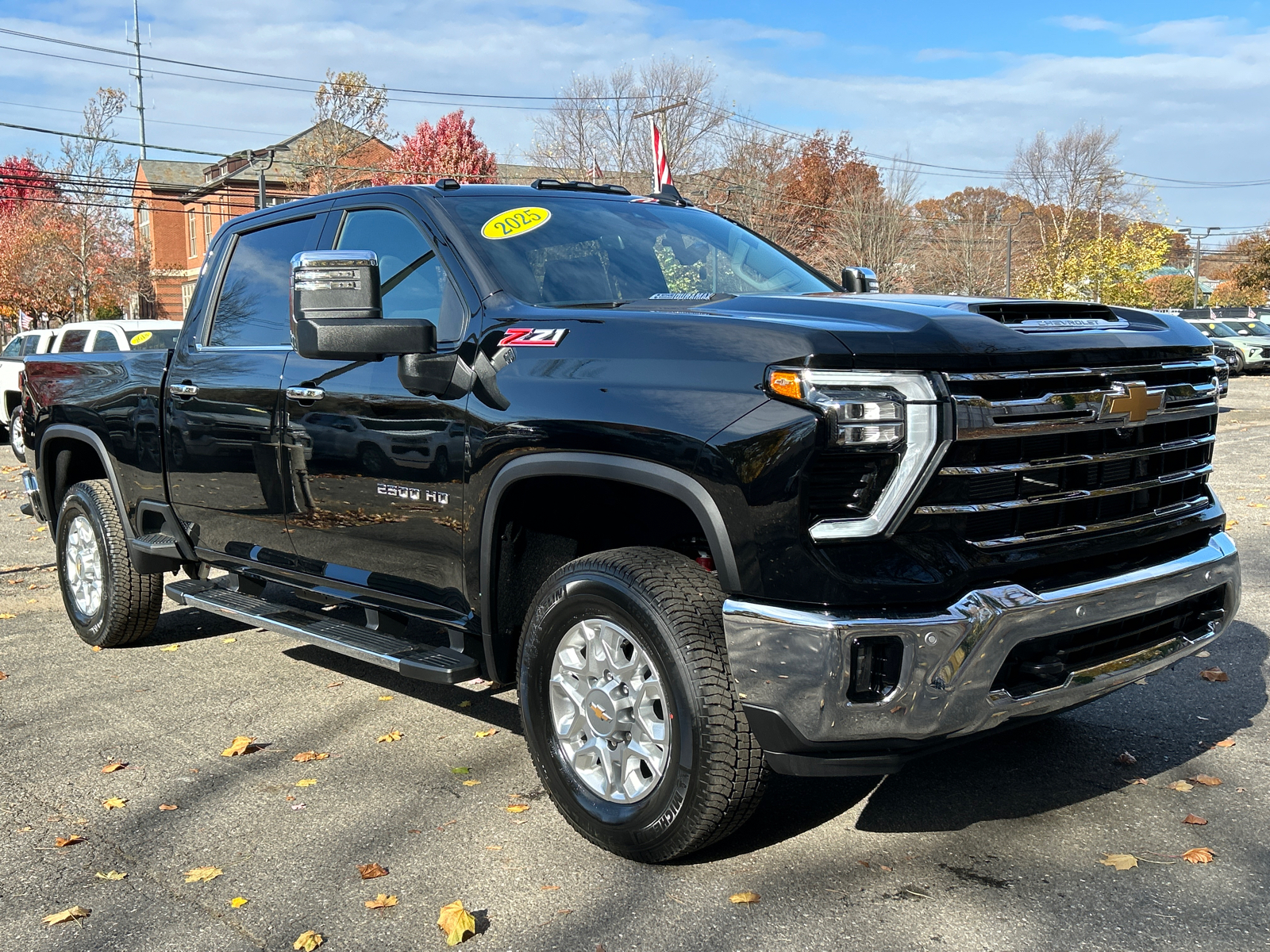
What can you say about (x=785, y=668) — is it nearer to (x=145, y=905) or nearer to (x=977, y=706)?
(x=977, y=706)

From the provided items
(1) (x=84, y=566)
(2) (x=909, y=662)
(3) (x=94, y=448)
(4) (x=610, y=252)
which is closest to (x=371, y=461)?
(4) (x=610, y=252)

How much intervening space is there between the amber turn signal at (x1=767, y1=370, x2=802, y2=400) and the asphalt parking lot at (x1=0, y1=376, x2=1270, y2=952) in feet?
4.58

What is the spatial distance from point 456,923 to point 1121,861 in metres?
1.90

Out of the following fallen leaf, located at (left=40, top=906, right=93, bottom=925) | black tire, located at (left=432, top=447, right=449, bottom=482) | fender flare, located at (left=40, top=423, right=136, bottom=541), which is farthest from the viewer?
fender flare, located at (left=40, top=423, right=136, bottom=541)

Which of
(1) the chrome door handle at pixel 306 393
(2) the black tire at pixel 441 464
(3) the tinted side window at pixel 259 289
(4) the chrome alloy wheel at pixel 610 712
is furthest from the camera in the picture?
(3) the tinted side window at pixel 259 289

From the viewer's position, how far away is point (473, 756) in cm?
453

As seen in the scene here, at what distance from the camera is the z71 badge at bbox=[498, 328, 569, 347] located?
3.66 metres

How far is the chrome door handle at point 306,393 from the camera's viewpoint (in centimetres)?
446

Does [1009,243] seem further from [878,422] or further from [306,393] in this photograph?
[878,422]

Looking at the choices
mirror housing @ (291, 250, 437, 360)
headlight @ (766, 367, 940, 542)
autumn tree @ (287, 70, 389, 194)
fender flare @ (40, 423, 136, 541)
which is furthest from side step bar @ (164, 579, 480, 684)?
autumn tree @ (287, 70, 389, 194)

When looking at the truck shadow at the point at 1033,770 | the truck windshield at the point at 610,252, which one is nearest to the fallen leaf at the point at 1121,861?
the truck shadow at the point at 1033,770

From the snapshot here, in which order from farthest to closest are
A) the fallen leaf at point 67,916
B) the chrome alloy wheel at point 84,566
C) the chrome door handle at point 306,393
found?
the chrome alloy wheel at point 84,566 → the chrome door handle at point 306,393 → the fallen leaf at point 67,916

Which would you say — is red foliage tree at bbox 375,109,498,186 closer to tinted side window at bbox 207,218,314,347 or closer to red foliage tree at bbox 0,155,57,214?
red foliage tree at bbox 0,155,57,214

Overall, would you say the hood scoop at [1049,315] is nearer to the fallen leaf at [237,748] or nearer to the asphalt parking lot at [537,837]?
the asphalt parking lot at [537,837]
